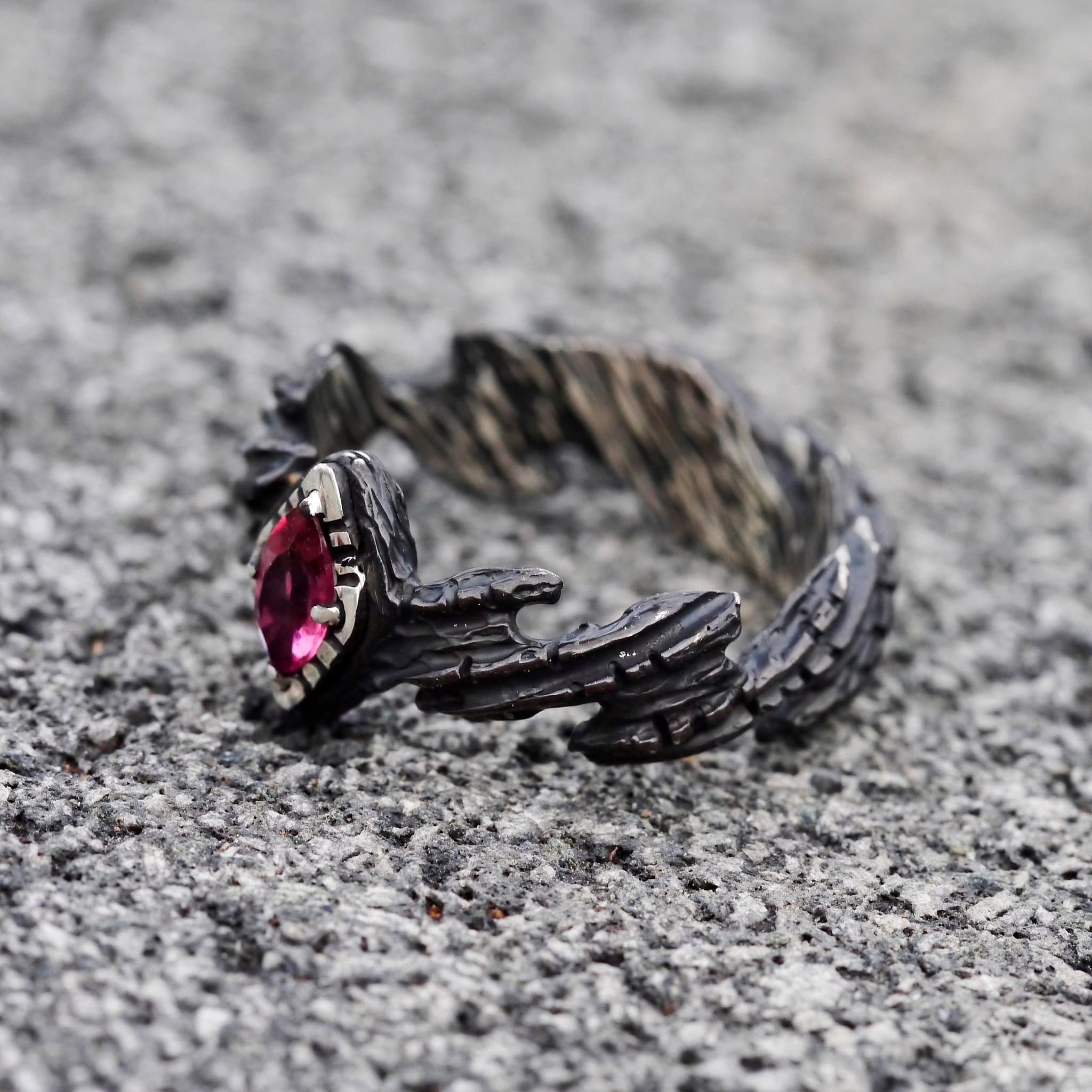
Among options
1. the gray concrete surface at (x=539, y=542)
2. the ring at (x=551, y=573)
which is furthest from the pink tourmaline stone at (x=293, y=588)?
the gray concrete surface at (x=539, y=542)

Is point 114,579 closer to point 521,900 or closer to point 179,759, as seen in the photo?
point 179,759

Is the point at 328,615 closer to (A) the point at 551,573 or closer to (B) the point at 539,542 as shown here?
(A) the point at 551,573

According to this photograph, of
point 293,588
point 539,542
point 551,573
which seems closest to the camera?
point 551,573

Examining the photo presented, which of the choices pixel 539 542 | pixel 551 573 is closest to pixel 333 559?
pixel 551 573

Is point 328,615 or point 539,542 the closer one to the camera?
point 328,615

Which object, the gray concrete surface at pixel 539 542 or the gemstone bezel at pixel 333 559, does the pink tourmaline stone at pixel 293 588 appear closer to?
the gemstone bezel at pixel 333 559

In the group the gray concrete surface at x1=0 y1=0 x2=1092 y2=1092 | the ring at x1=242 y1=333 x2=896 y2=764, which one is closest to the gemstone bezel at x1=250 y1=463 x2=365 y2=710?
the ring at x1=242 y1=333 x2=896 y2=764

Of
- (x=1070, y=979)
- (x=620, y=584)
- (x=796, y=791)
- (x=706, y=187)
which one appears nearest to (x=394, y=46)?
(x=706, y=187)
